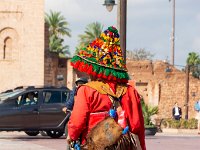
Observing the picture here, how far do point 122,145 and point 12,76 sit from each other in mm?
45963

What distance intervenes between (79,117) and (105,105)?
0.28 metres

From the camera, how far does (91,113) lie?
7.35 meters

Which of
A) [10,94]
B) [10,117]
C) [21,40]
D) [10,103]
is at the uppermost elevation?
[21,40]

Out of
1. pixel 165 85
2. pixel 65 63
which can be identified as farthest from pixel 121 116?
pixel 165 85

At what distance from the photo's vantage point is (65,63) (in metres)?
57.9

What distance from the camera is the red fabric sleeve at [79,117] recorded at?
730cm

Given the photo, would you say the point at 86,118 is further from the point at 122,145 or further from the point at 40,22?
the point at 40,22

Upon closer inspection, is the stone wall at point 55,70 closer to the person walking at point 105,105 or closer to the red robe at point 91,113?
A: the person walking at point 105,105

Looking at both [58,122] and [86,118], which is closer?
[86,118]

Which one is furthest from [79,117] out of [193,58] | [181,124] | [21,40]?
[193,58]

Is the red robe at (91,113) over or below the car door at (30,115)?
over

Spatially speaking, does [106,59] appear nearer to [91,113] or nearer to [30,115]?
[91,113]

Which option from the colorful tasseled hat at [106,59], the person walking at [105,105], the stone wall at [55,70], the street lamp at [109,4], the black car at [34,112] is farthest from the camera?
the stone wall at [55,70]

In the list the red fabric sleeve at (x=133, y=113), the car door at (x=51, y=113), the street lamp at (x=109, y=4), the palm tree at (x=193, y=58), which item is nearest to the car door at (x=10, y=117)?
the car door at (x=51, y=113)
